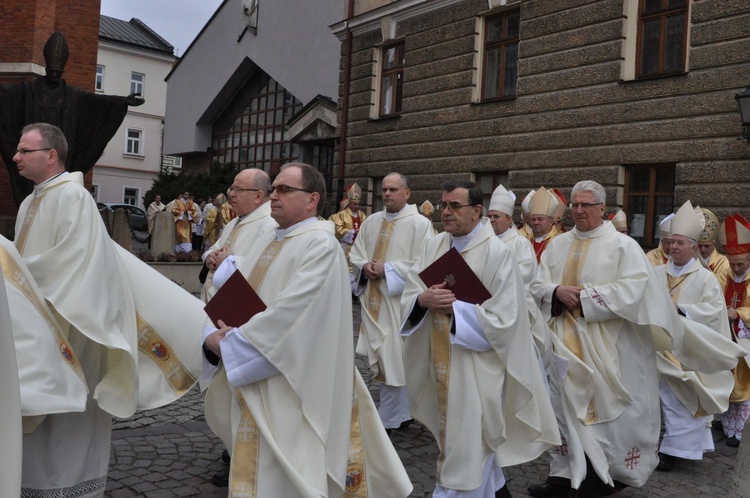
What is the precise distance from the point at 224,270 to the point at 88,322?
1327 millimetres

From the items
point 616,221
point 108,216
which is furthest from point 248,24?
point 616,221

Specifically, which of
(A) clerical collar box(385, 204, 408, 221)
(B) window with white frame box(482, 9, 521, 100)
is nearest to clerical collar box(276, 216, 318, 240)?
(A) clerical collar box(385, 204, 408, 221)

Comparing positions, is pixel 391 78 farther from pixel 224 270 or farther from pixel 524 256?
pixel 224 270

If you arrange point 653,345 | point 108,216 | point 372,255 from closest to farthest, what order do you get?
point 653,345 → point 372,255 → point 108,216

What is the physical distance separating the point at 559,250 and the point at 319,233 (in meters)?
2.53

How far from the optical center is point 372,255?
7434mm

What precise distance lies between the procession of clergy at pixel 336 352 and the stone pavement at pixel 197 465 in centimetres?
28

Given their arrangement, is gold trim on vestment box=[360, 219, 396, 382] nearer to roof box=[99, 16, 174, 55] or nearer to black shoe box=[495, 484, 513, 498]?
black shoe box=[495, 484, 513, 498]

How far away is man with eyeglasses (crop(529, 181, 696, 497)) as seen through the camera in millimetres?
5074

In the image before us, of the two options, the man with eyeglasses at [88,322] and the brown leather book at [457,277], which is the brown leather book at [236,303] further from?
the brown leather book at [457,277]

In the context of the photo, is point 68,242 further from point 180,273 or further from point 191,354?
point 180,273

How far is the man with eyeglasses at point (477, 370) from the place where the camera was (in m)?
4.36

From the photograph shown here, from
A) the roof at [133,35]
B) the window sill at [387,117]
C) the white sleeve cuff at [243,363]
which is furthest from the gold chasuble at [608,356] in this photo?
the roof at [133,35]

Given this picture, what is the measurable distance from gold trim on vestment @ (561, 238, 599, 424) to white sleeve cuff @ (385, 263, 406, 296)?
170 centimetres
